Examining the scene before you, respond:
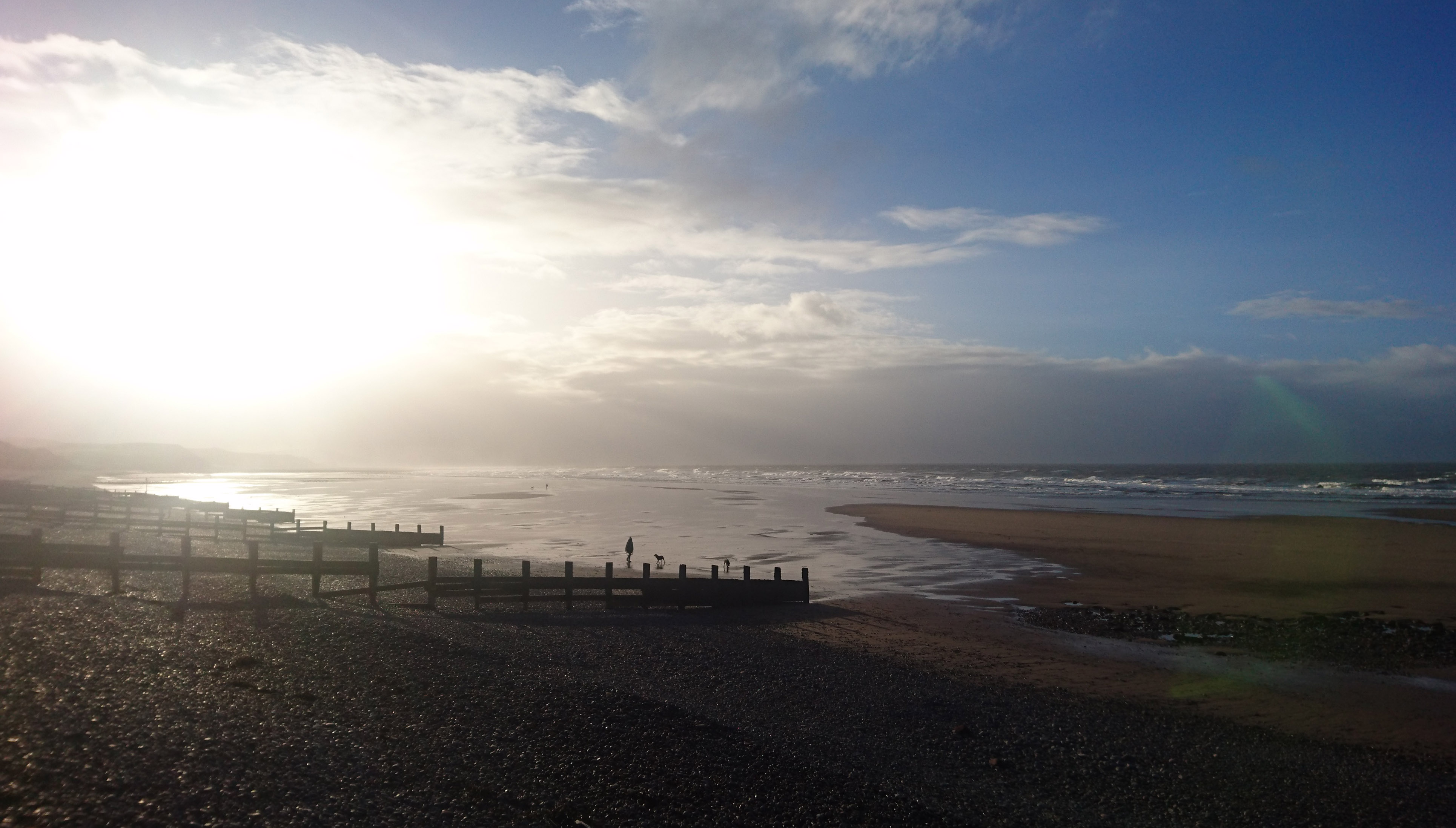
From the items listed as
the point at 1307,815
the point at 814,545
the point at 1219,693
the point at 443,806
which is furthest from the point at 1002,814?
the point at 814,545

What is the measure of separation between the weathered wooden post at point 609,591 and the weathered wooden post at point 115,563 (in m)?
10.3

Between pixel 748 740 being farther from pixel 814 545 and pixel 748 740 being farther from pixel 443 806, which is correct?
pixel 814 545

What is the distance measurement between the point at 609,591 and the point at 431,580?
4343 millimetres

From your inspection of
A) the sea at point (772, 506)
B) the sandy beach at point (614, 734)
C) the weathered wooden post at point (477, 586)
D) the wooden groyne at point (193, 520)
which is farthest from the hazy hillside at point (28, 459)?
the sandy beach at point (614, 734)

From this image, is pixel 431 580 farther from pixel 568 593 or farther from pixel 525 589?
pixel 568 593

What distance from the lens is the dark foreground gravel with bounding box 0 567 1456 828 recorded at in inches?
308

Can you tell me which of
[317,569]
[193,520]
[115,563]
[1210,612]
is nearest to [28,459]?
[193,520]

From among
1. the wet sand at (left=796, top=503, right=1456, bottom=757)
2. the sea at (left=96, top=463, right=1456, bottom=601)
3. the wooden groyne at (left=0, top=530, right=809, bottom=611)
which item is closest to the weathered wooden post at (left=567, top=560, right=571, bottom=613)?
the wooden groyne at (left=0, top=530, right=809, bottom=611)

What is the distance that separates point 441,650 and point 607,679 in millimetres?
2858

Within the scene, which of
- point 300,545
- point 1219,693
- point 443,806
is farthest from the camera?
point 300,545

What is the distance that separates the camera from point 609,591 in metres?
20.6

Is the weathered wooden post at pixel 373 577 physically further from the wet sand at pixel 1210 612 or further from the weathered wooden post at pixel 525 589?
the wet sand at pixel 1210 612

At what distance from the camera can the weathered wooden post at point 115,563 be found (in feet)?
54.2

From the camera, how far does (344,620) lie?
15023mm
